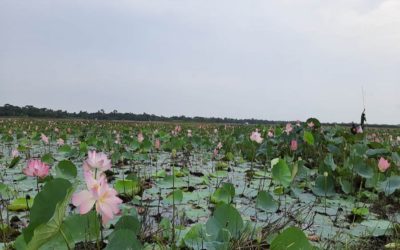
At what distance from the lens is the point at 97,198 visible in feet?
4.05

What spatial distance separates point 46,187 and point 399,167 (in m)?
3.98

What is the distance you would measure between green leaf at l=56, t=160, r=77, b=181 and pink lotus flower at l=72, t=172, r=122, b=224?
178 cm

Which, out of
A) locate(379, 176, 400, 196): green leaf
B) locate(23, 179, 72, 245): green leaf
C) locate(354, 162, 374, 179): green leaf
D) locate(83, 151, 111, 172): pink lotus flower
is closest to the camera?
locate(23, 179, 72, 245): green leaf

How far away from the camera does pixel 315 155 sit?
5.31m

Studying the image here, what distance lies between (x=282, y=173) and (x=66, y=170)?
1603 millimetres

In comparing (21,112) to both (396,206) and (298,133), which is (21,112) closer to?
(298,133)

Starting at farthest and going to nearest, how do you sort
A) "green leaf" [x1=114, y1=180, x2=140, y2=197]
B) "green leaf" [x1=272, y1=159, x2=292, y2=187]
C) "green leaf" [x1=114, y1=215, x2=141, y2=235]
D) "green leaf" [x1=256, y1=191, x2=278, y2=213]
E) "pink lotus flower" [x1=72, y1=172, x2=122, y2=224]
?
"green leaf" [x1=272, y1=159, x2=292, y2=187] → "green leaf" [x1=114, y1=180, x2=140, y2=197] → "green leaf" [x1=256, y1=191, x2=278, y2=213] → "green leaf" [x1=114, y1=215, x2=141, y2=235] → "pink lotus flower" [x1=72, y1=172, x2=122, y2=224]

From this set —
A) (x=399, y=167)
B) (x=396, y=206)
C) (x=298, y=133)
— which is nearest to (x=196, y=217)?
(x=396, y=206)

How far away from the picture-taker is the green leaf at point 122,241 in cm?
153

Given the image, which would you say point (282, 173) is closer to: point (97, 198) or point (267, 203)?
point (267, 203)

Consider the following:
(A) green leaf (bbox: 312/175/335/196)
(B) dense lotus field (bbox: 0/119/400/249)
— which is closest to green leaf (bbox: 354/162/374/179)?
(B) dense lotus field (bbox: 0/119/400/249)

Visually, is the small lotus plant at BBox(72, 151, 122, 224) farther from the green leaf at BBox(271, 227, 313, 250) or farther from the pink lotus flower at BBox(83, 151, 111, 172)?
the green leaf at BBox(271, 227, 313, 250)

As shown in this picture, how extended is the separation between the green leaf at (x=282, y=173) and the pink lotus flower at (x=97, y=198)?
6.41ft

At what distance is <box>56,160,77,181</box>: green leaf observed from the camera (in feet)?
9.68
